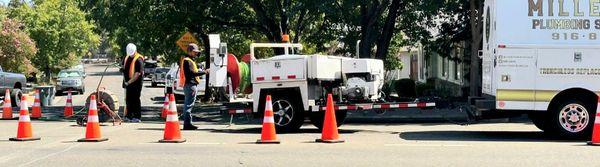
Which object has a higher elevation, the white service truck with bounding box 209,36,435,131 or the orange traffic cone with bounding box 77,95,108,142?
the white service truck with bounding box 209,36,435,131

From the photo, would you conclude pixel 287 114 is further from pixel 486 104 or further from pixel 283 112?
pixel 486 104

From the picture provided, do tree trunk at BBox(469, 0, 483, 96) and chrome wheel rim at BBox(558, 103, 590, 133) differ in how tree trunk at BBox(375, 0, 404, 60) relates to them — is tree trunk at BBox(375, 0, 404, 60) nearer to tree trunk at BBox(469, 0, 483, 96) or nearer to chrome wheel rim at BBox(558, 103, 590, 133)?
tree trunk at BBox(469, 0, 483, 96)

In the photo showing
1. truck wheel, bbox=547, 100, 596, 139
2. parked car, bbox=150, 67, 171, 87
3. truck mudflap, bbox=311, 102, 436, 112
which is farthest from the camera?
parked car, bbox=150, 67, 171, 87

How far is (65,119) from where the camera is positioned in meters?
17.8

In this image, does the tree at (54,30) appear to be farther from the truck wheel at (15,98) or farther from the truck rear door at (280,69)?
the truck rear door at (280,69)

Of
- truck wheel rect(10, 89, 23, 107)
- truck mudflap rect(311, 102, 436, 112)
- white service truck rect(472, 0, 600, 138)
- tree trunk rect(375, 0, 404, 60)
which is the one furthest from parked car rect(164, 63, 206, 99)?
white service truck rect(472, 0, 600, 138)

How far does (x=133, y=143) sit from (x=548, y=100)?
21.0ft

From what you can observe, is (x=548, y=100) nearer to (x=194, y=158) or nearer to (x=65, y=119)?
(x=194, y=158)

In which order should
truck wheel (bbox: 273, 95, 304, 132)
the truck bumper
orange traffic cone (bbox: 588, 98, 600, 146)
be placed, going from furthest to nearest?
1. truck wheel (bbox: 273, 95, 304, 132)
2. the truck bumper
3. orange traffic cone (bbox: 588, 98, 600, 146)

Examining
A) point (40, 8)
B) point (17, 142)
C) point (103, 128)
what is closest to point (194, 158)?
point (17, 142)

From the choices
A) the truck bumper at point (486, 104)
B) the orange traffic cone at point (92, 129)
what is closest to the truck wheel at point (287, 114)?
the truck bumper at point (486, 104)

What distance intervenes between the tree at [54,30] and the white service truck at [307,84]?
40.9 meters

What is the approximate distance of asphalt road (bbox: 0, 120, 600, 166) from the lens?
30.9 feet

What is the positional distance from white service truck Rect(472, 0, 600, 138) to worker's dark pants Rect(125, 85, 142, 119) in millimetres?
7404
